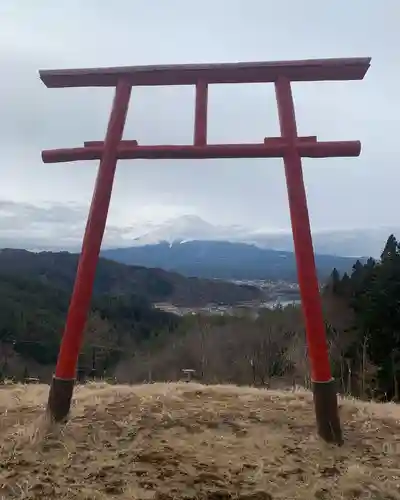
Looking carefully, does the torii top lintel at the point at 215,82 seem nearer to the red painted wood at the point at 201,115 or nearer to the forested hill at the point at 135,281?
the red painted wood at the point at 201,115

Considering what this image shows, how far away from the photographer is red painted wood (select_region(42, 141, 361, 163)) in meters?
4.93

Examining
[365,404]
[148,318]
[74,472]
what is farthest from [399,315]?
[148,318]

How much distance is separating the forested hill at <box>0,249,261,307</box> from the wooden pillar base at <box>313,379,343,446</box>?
36873mm

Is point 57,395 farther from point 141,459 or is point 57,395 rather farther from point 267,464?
point 267,464

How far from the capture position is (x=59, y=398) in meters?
4.90

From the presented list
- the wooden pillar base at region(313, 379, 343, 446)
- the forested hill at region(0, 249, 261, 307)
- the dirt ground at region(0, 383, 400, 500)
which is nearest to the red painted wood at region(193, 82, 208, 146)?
the wooden pillar base at region(313, 379, 343, 446)

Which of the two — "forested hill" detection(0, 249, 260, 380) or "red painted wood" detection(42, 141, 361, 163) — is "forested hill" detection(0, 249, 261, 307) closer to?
"forested hill" detection(0, 249, 260, 380)

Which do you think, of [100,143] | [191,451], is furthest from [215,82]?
[191,451]

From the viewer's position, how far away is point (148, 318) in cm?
3741

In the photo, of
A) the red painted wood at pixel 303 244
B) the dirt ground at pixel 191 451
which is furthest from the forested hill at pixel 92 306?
the red painted wood at pixel 303 244

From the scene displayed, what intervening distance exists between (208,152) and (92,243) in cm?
134

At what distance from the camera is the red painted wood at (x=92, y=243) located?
488 cm

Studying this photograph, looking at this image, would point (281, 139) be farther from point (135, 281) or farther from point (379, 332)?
point (135, 281)

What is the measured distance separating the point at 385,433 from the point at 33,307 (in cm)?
3155
